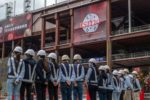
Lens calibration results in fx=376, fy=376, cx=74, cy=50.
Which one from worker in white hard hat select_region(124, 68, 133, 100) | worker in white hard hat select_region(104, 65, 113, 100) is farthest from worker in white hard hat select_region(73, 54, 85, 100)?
worker in white hard hat select_region(124, 68, 133, 100)

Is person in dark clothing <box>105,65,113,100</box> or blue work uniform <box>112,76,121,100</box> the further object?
blue work uniform <box>112,76,121,100</box>

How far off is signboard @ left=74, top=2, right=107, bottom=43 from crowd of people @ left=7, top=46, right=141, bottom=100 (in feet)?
105

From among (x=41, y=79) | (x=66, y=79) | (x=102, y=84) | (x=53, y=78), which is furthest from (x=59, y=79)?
(x=102, y=84)

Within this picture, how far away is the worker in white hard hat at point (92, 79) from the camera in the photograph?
14.9m

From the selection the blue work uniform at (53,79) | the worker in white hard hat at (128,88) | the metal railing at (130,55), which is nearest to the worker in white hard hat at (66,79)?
the blue work uniform at (53,79)

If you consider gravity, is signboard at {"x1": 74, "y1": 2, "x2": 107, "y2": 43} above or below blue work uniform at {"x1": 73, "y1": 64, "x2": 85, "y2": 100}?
above

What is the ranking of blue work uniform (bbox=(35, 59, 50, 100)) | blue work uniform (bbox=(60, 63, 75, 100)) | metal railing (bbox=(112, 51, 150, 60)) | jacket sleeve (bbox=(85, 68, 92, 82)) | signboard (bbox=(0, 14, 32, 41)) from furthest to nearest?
signboard (bbox=(0, 14, 32, 41))
metal railing (bbox=(112, 51, 150, 60))
jacket sleeve (bbox=(85, 68, 92, 82))
blue work uniform (bbox=(60, 63, 75, 100))
blue work uniform (bbox=(35, 59, 50, 100))

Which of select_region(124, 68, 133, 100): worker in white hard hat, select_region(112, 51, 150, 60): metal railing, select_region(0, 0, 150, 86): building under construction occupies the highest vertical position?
select_region(0, 0, 150, 86): building under construction

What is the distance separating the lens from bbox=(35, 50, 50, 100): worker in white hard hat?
12.7 meters

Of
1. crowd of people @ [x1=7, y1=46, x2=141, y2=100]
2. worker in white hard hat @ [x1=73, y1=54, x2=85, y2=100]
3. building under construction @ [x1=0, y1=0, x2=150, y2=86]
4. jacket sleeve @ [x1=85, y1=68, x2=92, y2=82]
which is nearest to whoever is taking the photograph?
crowd of people @ [x1=7, y1=46, x2=141, y2=100]

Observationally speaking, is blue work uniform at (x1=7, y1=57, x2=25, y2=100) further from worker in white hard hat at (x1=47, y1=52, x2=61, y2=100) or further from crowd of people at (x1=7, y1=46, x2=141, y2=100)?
worker in white hard hat at (x1=47, y1=52, x2=61, y2=100)

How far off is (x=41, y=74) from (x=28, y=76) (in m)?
0.48

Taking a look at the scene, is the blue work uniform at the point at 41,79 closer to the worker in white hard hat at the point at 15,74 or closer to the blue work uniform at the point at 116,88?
the worker in white hard hat at the point at 15,74

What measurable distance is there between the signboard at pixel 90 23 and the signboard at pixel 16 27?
1276 centimetres
